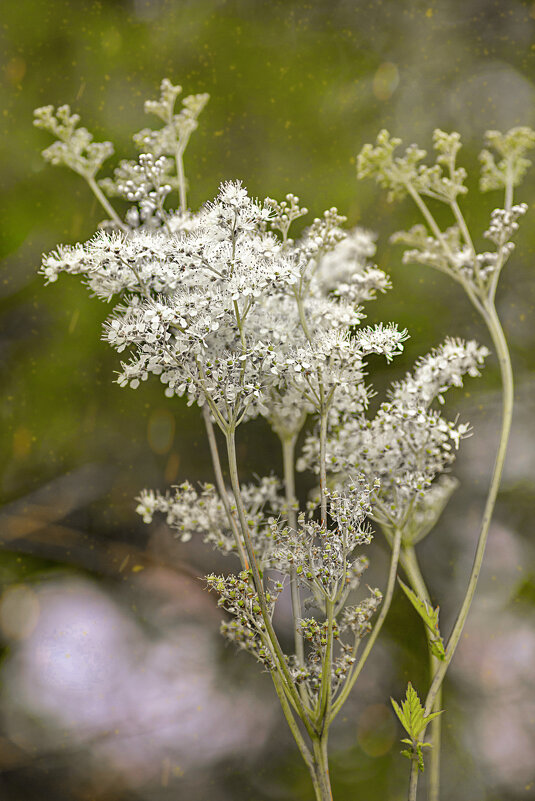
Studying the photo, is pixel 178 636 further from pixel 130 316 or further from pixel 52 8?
pixel 52 8

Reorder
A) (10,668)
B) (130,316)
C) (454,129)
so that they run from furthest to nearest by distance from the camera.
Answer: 1. (454,129)
2. (10,668)
3. (130,316)

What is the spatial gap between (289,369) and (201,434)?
16.7 inches

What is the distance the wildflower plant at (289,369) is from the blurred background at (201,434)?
0.22 m

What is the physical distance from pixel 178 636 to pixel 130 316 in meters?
0.60

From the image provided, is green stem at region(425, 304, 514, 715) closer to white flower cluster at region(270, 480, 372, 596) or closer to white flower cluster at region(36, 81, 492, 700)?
white flower cluster at region(36, 81, 492, 700)

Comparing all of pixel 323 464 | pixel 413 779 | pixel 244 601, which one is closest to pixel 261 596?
pixel 244 601

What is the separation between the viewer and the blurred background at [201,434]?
2.95ft

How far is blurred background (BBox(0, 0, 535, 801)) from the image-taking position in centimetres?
90

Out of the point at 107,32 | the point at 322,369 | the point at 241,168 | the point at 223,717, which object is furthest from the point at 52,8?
the point at 223,717

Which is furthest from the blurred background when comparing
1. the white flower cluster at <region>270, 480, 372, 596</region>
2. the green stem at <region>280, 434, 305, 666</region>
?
the white flower cluster at <region>270, 480, 372, 596</region>

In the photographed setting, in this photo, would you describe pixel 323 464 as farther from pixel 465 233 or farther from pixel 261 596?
pixel 465 233

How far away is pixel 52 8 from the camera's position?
0.99 m

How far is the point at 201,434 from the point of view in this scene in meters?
0.97

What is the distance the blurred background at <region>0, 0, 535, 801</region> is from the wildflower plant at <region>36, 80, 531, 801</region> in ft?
0.72
